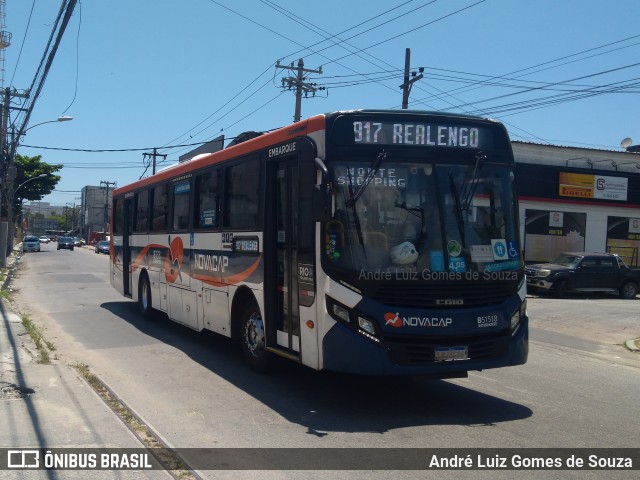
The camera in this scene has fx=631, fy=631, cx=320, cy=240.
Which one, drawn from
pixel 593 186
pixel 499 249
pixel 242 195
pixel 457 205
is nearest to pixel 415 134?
pixel 457 205

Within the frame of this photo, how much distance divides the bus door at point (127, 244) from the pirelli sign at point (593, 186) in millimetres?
22471

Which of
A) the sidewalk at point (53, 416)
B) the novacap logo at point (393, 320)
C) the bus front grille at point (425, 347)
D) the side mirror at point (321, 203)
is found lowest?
the sidewalk at point (53, 416)

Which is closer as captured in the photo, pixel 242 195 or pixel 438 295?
pixel 438 295

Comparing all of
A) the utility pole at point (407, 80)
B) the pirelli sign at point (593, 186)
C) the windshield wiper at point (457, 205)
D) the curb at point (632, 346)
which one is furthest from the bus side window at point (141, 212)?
the pirelli sign at point (593, 186)

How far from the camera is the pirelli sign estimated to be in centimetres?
3125

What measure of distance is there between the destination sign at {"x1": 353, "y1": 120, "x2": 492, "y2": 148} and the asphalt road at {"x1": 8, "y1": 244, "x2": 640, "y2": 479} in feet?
9.97

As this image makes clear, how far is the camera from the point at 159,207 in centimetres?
1320

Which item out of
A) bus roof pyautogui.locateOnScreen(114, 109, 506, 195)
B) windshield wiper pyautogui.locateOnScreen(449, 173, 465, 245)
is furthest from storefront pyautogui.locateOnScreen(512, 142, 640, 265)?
windshield wiper pyautogui.locateOnScreen(449, 173, 465, 245)

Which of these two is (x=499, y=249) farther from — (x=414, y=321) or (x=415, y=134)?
(x=415, y=134)

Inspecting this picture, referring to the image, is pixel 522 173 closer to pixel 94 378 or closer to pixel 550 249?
pixel 550 249

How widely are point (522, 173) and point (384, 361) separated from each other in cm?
2565

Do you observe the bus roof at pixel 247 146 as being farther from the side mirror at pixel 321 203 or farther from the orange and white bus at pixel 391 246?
the side mirror at pixel 321 203

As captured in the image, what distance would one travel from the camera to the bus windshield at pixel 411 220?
6.80 m

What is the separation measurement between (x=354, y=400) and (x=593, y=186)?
1108 inches
